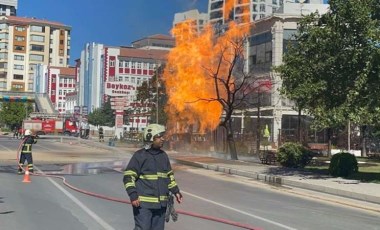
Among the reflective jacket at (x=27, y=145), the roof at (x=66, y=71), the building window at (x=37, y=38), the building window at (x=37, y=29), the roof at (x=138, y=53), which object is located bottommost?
the reflective jacket at (x=27, y=145)

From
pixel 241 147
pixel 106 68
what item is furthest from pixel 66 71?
pixel 241 147

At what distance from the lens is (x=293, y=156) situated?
22844mm

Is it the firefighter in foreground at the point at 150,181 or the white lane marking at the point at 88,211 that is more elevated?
the firefighter in foreground at the point at 150,181

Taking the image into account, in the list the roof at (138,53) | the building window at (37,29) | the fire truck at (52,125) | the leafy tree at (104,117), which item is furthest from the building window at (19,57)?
the fire truck at (52,125)

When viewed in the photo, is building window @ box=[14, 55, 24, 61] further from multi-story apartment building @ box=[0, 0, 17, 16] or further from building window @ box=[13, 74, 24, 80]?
multi-story apartment building @ box=[0, 0, 17, 16]

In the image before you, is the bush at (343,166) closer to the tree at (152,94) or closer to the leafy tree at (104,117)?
the tree at (152,94)

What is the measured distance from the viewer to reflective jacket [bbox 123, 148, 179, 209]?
5886 mm

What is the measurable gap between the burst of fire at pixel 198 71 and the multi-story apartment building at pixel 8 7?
157 m

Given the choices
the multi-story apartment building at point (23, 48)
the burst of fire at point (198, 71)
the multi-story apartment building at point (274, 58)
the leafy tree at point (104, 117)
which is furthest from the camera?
the multi-story apartment building at point (23, 48)

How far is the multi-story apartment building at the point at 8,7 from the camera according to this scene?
18200 centimetres

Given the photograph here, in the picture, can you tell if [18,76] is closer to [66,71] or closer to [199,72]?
[66,71]

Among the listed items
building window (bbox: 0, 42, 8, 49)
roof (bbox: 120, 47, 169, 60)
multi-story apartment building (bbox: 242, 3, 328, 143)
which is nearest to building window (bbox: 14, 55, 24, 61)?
building window (bbox: 0, 42, 8, 49)

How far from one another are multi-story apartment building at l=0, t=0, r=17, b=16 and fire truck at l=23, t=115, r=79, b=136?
367ft

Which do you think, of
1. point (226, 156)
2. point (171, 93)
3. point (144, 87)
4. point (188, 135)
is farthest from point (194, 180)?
point (144, 87)
